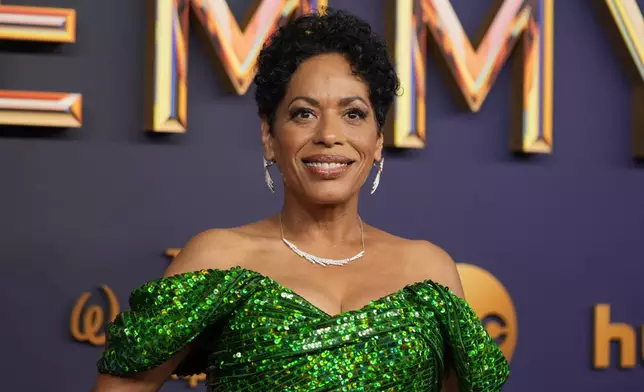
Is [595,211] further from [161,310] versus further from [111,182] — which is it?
[161,310]

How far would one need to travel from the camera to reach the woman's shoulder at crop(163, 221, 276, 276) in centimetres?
174

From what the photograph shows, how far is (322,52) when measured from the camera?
1821 millimetres

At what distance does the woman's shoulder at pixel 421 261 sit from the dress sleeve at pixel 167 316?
324 millimetres

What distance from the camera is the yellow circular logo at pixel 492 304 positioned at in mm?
3467

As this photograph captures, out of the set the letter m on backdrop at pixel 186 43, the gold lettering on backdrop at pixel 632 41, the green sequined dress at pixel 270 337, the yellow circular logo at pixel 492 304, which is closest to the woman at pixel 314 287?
the green sequined dress at pixel 270 337

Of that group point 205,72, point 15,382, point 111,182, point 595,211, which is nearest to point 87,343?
point 15,382

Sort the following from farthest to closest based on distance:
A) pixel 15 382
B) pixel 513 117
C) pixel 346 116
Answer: pixel 513 117, pixel 15 382, pixel 346 116

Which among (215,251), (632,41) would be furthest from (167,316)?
(632,41)

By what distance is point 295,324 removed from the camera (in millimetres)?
1675

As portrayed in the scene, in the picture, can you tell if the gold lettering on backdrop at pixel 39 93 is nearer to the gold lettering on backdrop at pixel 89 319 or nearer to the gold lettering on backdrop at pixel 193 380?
the gold lettering on backdrop at pixel 89 319

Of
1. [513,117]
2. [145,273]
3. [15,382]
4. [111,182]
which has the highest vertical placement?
[513,117]

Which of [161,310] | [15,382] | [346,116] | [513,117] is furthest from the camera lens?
[513,117]

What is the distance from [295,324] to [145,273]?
161 centimetres

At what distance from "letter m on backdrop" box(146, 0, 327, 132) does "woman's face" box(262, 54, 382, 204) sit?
55.0 inches
